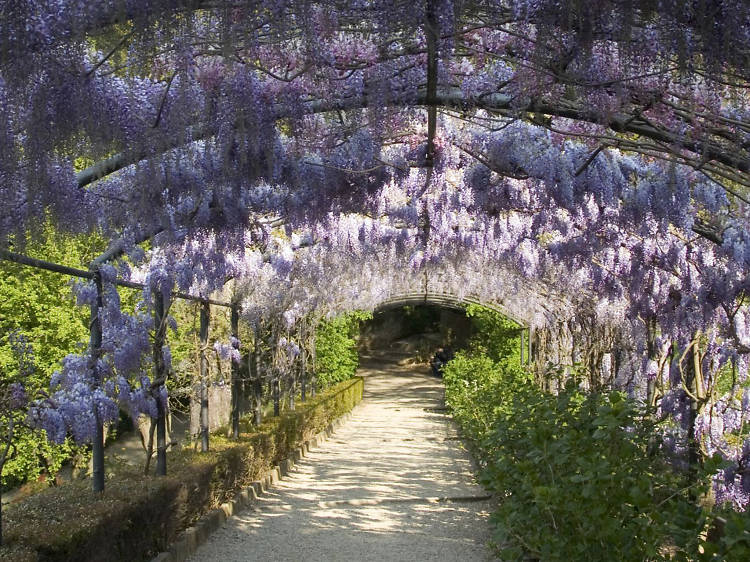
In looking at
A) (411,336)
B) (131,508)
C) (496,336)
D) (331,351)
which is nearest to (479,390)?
(131,508)

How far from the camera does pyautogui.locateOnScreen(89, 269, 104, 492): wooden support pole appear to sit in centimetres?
527

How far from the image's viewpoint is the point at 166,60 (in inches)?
124

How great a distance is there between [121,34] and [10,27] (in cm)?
31

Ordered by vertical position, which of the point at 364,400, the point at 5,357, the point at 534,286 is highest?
the point at 534,286

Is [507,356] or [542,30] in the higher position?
[542,30]

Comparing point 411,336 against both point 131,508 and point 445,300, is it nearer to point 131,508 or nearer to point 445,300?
point 445,300

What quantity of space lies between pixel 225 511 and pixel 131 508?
7.85 feet

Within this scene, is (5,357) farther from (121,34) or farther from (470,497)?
(121,34)

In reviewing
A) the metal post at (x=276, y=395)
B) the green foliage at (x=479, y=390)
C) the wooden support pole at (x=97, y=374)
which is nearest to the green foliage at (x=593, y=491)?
the green foliage at (x=479, y=390)

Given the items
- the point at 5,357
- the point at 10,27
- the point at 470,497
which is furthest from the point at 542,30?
the point at 5,357

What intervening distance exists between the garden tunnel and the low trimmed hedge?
0.45 meters

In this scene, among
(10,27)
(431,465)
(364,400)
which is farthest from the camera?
(364,400)

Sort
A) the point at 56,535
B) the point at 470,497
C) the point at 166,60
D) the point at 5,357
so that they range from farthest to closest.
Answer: the point at 5,357, the point at 470,497, the point at 56,535, the point at 166,60

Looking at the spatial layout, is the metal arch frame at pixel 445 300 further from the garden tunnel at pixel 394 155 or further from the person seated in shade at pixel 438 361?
the person seated in shade at pixel 438 361
